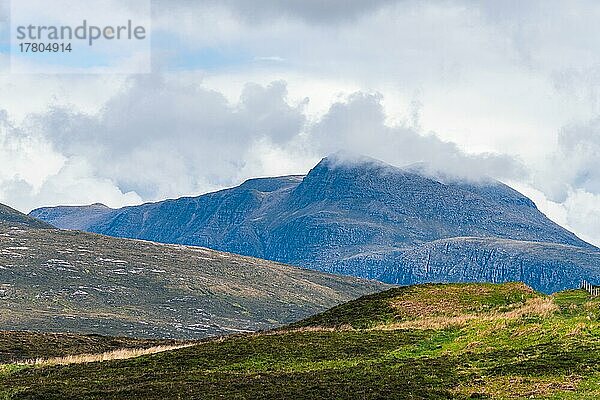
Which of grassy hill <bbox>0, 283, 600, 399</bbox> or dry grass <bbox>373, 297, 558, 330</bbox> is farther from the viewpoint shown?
dry grass <bbox>373, 297, 558, 330</bbox>

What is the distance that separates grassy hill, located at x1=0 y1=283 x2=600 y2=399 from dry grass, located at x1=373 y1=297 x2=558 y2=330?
0.45 ft

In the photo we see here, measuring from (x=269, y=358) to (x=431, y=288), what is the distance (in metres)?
33.5

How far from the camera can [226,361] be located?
5106 centimetres

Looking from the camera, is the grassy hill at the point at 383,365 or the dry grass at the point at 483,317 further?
the dry grass at the point at 483,317

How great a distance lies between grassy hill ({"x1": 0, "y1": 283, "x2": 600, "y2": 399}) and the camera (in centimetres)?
3800

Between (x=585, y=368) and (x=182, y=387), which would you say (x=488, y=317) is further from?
(x=182, y=387)

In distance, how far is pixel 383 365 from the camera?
45.6m

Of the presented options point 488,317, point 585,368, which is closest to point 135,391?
point 585,368

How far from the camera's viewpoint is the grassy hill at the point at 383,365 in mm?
38000

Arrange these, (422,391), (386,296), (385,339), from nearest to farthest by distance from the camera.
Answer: (422,391), (385,339), (386,296)

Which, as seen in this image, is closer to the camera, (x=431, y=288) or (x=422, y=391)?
(x=422, y=391)

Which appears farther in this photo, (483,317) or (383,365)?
(483,317)

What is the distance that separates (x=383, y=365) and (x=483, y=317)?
18985 mm

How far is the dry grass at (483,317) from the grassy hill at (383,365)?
5.4 inches
